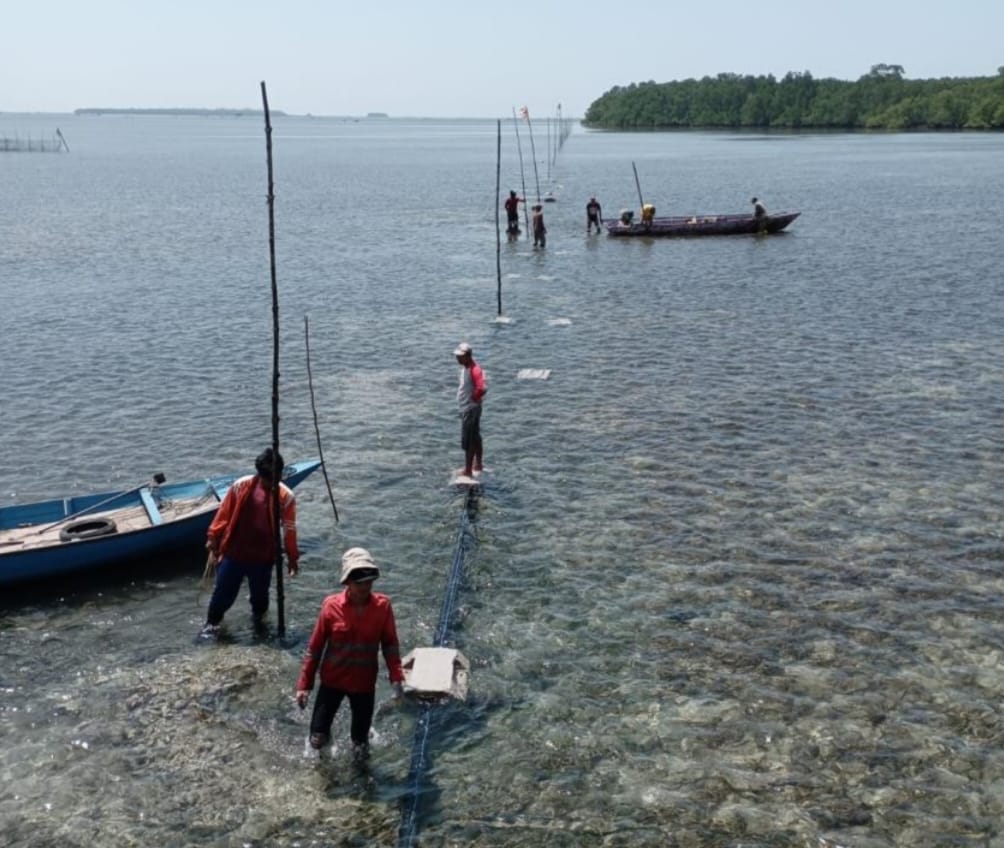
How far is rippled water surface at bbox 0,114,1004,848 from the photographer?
10695 mm

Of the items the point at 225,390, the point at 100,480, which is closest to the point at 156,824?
the point at 100,480

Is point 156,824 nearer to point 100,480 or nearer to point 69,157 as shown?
point 100,480

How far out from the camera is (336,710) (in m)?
10.9

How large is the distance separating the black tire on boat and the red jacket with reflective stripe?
6815mm

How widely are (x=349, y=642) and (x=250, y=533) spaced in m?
3.74

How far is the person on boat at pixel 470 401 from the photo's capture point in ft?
60.3

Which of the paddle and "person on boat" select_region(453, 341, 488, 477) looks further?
"person on boat" select_region(453, 341, 488, 477)

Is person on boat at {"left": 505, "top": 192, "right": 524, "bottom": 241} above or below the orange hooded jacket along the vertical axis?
above

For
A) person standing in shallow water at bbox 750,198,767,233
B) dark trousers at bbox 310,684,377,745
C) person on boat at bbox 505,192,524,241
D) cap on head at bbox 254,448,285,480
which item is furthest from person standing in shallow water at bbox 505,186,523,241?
dark trousers at bbox 310,684,377,745

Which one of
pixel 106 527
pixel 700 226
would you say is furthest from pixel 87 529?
pixel 700 226

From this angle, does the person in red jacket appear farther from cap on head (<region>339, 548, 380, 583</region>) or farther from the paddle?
the paddle

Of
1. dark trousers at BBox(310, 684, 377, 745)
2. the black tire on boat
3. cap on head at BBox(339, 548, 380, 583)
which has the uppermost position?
cap on head at BBox(339, 548, 380, 583)

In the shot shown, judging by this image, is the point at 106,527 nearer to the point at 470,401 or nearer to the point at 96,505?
the point at 96,505

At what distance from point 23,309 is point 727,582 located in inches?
1263
